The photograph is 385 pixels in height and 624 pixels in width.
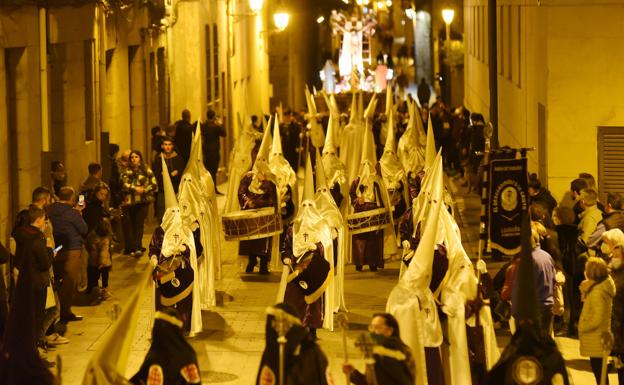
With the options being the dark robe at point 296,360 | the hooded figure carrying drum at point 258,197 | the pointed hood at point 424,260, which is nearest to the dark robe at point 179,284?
the hooded figure carrying drum at point 258,197

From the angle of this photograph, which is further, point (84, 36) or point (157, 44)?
point (157, 44)

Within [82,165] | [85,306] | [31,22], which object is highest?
[31,22]

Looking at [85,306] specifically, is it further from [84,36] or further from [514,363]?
[514,363]

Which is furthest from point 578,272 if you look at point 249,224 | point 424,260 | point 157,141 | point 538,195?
point 157,141

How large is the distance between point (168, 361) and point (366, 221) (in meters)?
9.93

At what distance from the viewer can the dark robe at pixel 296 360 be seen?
11.3 meters

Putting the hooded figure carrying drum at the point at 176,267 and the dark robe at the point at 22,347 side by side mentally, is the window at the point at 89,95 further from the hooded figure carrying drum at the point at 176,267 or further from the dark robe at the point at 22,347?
the dark robe at the point at 22,347

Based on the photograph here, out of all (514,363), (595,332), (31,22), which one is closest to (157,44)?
(31,22)

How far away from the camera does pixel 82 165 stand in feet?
78.5

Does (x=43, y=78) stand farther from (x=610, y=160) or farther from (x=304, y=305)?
(x=610, y=160)

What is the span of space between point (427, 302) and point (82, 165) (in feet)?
37.8

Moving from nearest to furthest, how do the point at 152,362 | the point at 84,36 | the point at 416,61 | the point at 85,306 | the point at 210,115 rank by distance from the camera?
the point at 152,362 < the point at 85,306 < the point at 84,36 < the point at 210,115 < the point at 416,61

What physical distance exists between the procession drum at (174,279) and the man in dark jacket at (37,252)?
1.50 meters

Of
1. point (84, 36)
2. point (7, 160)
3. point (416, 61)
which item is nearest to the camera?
point (7, 160)
